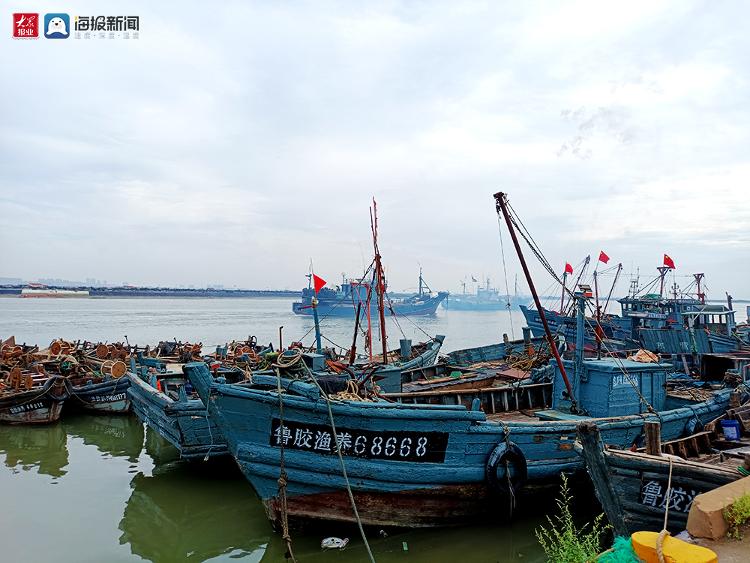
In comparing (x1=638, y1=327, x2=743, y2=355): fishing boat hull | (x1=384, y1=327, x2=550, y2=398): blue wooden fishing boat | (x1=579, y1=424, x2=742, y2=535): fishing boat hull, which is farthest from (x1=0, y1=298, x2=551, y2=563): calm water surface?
(x1=638, y1=327, x2=743, y2=355): fishing boat hull

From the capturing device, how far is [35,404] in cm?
1742

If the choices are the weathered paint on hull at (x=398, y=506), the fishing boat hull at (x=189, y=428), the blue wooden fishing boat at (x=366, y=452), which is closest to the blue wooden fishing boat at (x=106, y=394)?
the fishing boat hull at (x=189, y=428)

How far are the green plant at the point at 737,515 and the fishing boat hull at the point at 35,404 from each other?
18622mm

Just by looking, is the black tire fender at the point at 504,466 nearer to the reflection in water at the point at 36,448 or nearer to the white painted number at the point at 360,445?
the white painted number at the point at 360,445

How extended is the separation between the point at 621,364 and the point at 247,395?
311 inches

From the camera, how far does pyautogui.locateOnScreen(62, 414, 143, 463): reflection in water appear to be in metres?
15.4

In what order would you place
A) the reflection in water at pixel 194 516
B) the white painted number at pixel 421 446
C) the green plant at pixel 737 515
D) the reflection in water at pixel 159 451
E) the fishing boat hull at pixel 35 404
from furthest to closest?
the fishing boat hull at pixel 35 404 < the reflection in water at pixel 159 451 < the reflection in water at pixel 194 516 < the white painted number at pixel 421 446 < the green plant at pixel 737 515

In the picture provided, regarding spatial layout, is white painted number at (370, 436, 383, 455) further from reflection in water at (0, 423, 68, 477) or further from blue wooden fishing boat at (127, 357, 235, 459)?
reflection in water at (0, 423, 68, 477)

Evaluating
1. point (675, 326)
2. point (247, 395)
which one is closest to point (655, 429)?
point (247, 395)

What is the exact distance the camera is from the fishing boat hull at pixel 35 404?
17234mm

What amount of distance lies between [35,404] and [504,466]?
15.9 metres

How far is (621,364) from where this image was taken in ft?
37.1

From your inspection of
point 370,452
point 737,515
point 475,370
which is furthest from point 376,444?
point 475,370

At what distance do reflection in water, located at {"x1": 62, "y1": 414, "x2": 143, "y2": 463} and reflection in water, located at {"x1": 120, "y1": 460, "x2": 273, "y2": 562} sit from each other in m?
2.69
